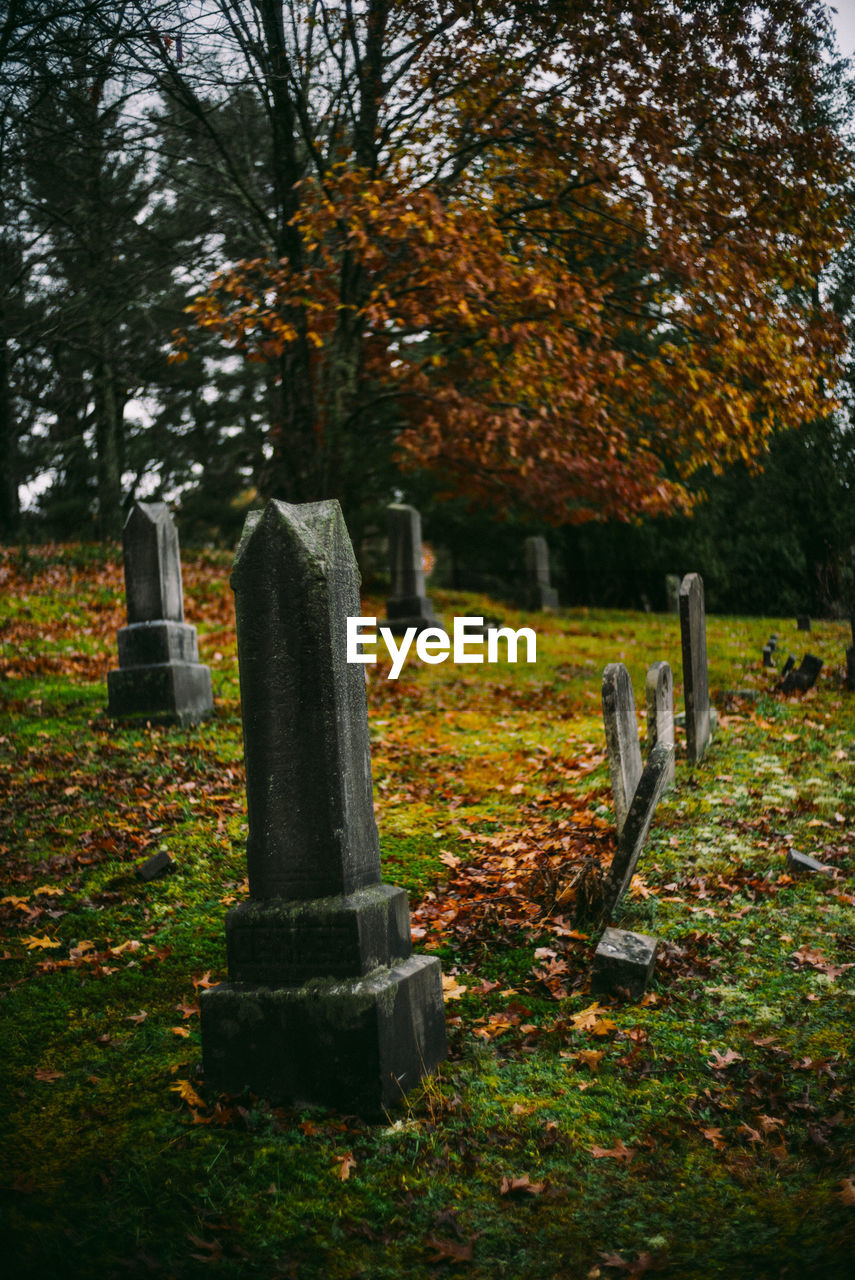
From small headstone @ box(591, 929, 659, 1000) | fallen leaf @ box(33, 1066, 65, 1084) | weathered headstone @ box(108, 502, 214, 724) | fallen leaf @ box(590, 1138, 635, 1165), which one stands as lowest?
fallen leaf @ box(590, 1138, 635, 1165)

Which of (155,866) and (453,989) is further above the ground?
(155,866)

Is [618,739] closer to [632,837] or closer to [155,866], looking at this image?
[632,837]

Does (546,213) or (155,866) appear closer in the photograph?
(155,866)

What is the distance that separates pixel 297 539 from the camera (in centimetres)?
403

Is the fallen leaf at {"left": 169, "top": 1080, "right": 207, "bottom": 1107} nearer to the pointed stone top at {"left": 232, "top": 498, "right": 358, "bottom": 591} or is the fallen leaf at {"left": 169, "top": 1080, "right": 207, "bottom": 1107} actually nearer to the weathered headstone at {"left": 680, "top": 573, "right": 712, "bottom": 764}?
the pointed stone top at {"left": 232, "top": 498, "right": 358, "bottom": 591}

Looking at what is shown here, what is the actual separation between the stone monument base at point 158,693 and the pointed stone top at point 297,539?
20.5ft

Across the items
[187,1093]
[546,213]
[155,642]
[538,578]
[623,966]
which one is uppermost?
[546,213]

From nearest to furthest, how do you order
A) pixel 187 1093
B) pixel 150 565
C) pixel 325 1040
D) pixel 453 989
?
1. pixel 325 1040
2. pixel 187 1093
3. pixel 453 989
4. pixel 150 565

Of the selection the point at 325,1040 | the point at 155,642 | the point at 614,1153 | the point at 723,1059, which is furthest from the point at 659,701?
the point at 155,642

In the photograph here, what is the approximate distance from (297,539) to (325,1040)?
2099mm

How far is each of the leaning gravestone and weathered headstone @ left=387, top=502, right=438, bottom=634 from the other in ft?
38.7

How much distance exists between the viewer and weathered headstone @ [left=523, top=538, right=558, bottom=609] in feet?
72.7

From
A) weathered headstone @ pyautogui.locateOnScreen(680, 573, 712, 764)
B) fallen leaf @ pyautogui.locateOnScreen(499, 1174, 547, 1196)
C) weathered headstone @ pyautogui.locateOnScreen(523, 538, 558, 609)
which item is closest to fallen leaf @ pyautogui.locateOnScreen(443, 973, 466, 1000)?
fallen leaf @ pyautogui.locateOnScreen(499, 1174, 547, 1196)

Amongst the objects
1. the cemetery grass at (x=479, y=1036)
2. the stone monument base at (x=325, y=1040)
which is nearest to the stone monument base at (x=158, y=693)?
the cemetery grass at (x=479, y=1036)
